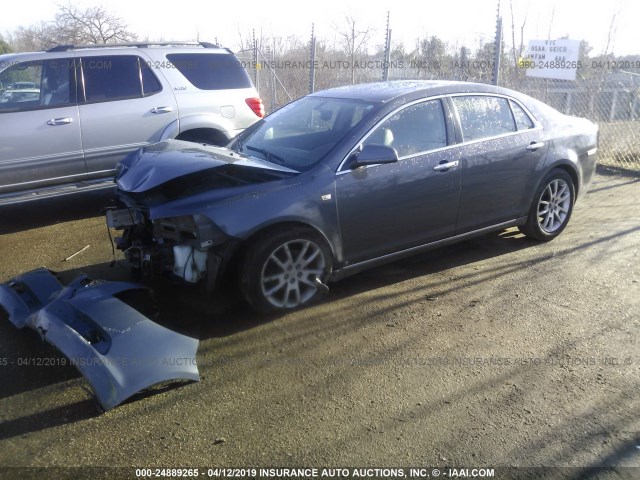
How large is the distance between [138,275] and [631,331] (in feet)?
12.5

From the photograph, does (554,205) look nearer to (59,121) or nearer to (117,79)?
(117,79)

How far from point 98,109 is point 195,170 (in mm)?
3437

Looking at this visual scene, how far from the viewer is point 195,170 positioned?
13.7 feet

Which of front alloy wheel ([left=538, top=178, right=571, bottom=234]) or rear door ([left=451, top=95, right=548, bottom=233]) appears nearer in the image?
rear door ([left=451, top=95, right=548, bottom=233])

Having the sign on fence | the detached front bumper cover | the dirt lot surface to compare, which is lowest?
the dirt lot surface

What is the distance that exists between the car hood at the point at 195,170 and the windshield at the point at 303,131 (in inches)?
10.2

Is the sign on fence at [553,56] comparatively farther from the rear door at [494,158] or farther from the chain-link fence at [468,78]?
the rear door at [494,158]

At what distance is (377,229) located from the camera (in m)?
4.75

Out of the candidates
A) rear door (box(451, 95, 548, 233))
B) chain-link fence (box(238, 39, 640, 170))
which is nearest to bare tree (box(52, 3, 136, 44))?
chain-link fence (box(238, 39, 640, 170))

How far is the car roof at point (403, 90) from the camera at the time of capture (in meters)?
5.07

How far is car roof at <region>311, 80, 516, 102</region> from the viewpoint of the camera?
5066 mm

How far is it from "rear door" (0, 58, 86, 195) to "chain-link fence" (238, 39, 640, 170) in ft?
17.9

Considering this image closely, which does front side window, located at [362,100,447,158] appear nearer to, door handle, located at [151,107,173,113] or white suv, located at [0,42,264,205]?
white suv, located at [0,42,264,205]

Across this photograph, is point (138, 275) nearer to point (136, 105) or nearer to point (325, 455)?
point (325, 455)
